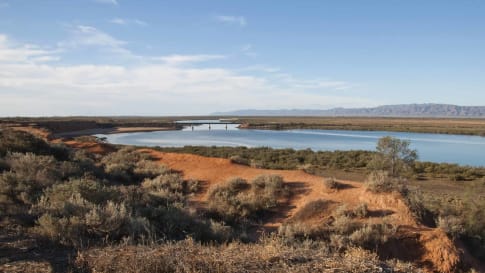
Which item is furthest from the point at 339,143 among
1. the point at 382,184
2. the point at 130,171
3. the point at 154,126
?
the point at 154,126

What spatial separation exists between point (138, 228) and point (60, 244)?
139cm

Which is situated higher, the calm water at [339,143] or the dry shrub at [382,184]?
the dry shrub at [382,184]

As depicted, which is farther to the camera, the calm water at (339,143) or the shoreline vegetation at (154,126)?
the shoreline vegetation at (154,126)

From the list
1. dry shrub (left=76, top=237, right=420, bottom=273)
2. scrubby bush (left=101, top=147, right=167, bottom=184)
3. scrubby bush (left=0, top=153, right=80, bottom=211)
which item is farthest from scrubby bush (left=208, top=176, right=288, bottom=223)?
dry shrub (left=76, top=237, right=420, bottom=273)

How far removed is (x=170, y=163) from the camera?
2405 cm

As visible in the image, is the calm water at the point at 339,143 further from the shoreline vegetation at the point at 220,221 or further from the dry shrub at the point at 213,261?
the dry shrub at the point at 213,261

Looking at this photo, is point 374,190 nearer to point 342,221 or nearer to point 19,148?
point 342,221

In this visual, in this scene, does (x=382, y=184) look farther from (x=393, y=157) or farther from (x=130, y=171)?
(x=393, y=157)

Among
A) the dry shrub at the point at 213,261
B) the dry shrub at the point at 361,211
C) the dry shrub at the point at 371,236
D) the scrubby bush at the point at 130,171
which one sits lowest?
the dry shrub at the point at 371,236

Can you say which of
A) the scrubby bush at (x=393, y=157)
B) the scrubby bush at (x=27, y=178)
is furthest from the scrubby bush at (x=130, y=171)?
the scrubby bush at (x=393, y=157)

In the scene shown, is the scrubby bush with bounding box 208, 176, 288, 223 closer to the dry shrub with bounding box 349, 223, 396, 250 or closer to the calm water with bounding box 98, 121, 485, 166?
the dry shrub with bounding box 349, 223, 396, 250

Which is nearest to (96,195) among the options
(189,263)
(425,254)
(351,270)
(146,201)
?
(146,201)

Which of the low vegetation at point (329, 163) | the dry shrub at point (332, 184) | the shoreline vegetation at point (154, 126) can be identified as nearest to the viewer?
the dry shrub at point (332, 184)

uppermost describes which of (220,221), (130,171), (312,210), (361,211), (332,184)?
(332,184)
